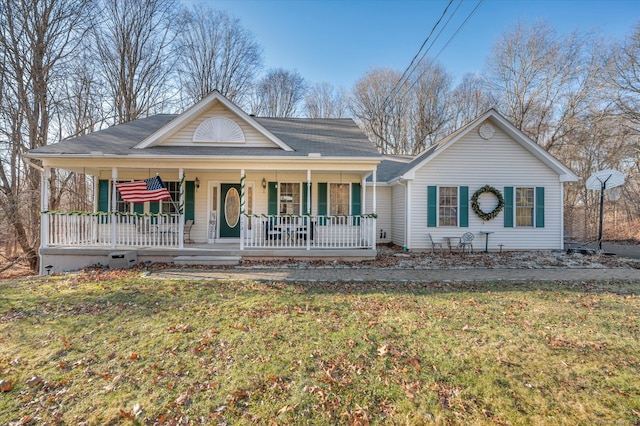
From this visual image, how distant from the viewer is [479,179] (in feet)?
37.9

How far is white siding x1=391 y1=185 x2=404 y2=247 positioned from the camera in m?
12.0

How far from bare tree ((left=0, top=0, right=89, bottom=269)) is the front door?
919 cm

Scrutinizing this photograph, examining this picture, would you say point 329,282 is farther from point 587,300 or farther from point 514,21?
point 514,21

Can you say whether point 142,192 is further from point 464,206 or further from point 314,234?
point 464,206

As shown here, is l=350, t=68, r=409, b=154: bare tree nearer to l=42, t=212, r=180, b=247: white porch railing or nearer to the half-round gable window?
the half-round gable window

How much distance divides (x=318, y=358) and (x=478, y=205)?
10464 millimetres

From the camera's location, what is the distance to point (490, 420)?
2.41m

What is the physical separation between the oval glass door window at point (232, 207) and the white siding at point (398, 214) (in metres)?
6.75

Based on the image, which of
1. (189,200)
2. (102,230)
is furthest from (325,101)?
(102,230)

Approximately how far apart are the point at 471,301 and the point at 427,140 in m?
24.7

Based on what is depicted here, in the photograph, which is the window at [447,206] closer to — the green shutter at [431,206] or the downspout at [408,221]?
the green shutter at [431,206]

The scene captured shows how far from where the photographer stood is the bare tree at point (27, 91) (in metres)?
12.5

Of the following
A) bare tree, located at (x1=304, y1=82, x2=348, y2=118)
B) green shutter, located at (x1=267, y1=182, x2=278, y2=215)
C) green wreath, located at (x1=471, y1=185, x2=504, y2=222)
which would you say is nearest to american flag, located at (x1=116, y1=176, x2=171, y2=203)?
green shutter, located at (x1=267, y1=182, x2=278, y2=215)

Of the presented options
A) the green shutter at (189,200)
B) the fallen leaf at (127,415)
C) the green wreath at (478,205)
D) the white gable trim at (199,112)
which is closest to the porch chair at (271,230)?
the white gable trim at (199,112)
